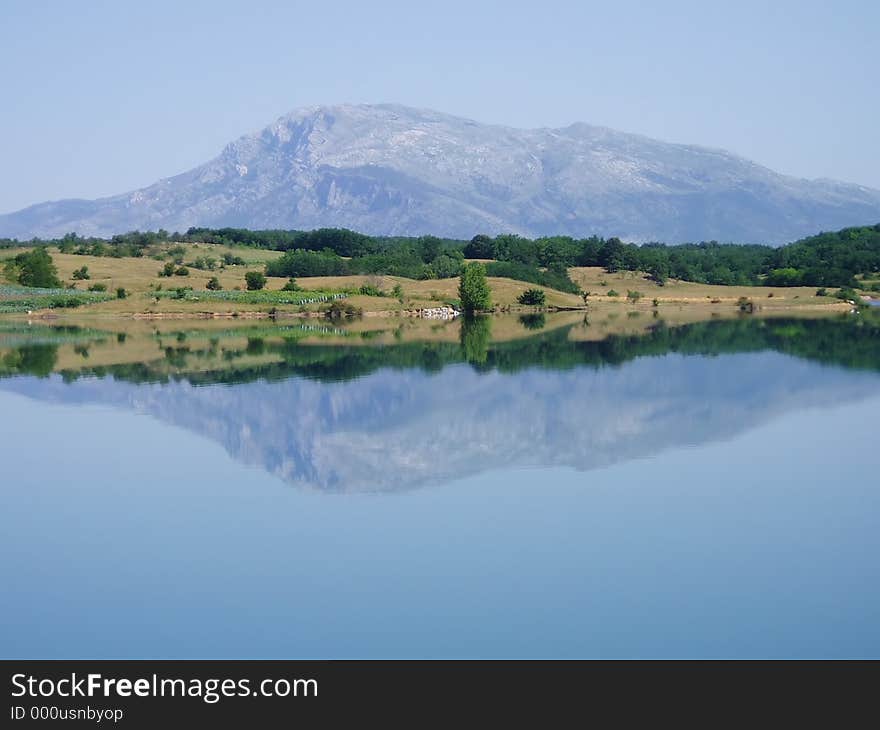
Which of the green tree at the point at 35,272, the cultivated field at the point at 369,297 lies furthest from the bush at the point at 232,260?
the green tree at the point at 35,272

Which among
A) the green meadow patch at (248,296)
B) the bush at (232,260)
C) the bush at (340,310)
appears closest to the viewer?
the bush at (340,310)

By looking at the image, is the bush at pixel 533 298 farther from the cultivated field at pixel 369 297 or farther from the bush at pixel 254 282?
the bush at pixel 254 282

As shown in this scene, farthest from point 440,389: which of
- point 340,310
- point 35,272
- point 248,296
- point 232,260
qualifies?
point 232,260

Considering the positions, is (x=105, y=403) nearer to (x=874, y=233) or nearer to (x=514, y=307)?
(x=514, y=307)

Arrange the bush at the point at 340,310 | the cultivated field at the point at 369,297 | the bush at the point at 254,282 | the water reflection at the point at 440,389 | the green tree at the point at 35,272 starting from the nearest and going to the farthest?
1. the water reflection at the point at 440,389
2. the bush at the point at 340,310
3. the cultivated field at the point at 369,297
4. the green tree at the point at 35,272
5. the bush at the point at 254,282

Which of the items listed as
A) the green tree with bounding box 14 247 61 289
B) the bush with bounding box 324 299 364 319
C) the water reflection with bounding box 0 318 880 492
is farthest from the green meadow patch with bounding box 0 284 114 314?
the water reflection with bounding box 0 318 880 492

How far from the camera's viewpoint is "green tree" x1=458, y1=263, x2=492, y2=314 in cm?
8256

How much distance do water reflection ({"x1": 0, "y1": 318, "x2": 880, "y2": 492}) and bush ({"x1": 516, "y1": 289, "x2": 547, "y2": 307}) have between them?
2703 cm

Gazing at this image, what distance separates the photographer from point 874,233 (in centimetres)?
12656

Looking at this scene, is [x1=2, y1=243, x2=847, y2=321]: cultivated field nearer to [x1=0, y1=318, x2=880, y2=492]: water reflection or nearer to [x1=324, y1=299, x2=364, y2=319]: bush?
[x1=324, y1=299, x2=364, y2=319]: bush

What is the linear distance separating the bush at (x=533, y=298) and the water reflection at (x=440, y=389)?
2703 cm

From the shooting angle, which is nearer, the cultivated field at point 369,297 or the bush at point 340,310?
the bush at point 340,310

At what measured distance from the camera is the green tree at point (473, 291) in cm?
8256

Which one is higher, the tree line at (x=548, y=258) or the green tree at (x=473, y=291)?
the tree line at (x=548, y=258)
